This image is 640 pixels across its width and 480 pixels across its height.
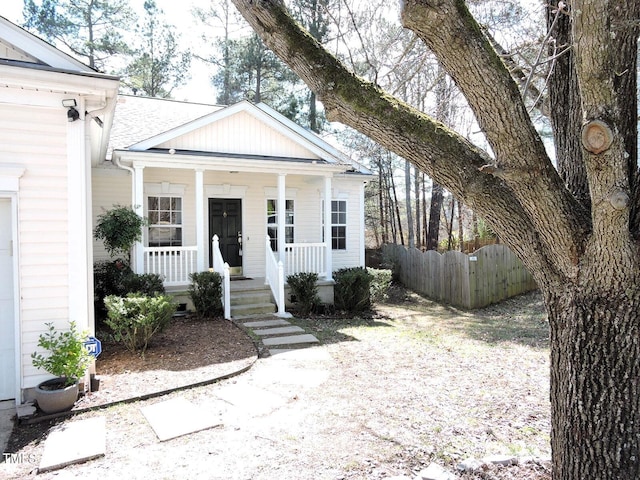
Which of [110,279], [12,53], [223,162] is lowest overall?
[110,279]

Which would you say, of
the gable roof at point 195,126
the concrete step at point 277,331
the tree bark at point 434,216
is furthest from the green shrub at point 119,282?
the tree bark at point 434,216

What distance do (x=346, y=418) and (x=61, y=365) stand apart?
2.99m

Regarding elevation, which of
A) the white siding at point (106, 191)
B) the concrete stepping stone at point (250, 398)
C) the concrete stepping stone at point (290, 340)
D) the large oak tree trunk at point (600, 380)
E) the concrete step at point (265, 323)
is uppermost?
the white siding at point (106, 191)

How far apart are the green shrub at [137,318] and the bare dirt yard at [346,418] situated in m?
0.30

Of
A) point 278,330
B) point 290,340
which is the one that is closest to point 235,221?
point 278,330

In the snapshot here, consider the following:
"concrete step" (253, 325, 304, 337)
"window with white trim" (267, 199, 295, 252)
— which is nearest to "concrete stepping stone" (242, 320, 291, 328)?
"concrete step" (253, 325, 304, 337)

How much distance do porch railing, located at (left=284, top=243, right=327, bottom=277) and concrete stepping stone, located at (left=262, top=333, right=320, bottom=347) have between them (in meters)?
3.04

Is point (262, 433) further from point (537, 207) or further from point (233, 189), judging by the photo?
point (233, 189)

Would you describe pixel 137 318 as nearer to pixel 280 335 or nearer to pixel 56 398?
pixel 56 398

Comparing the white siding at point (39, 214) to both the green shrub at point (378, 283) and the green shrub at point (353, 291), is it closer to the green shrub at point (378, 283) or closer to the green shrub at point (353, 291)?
the green shrub at point (353, 291)

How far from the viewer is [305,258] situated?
421 inches

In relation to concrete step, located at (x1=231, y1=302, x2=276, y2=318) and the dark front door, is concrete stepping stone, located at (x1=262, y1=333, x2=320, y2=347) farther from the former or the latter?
the dark front door

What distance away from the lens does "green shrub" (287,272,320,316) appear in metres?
9.68

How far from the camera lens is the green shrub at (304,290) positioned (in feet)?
31.8
